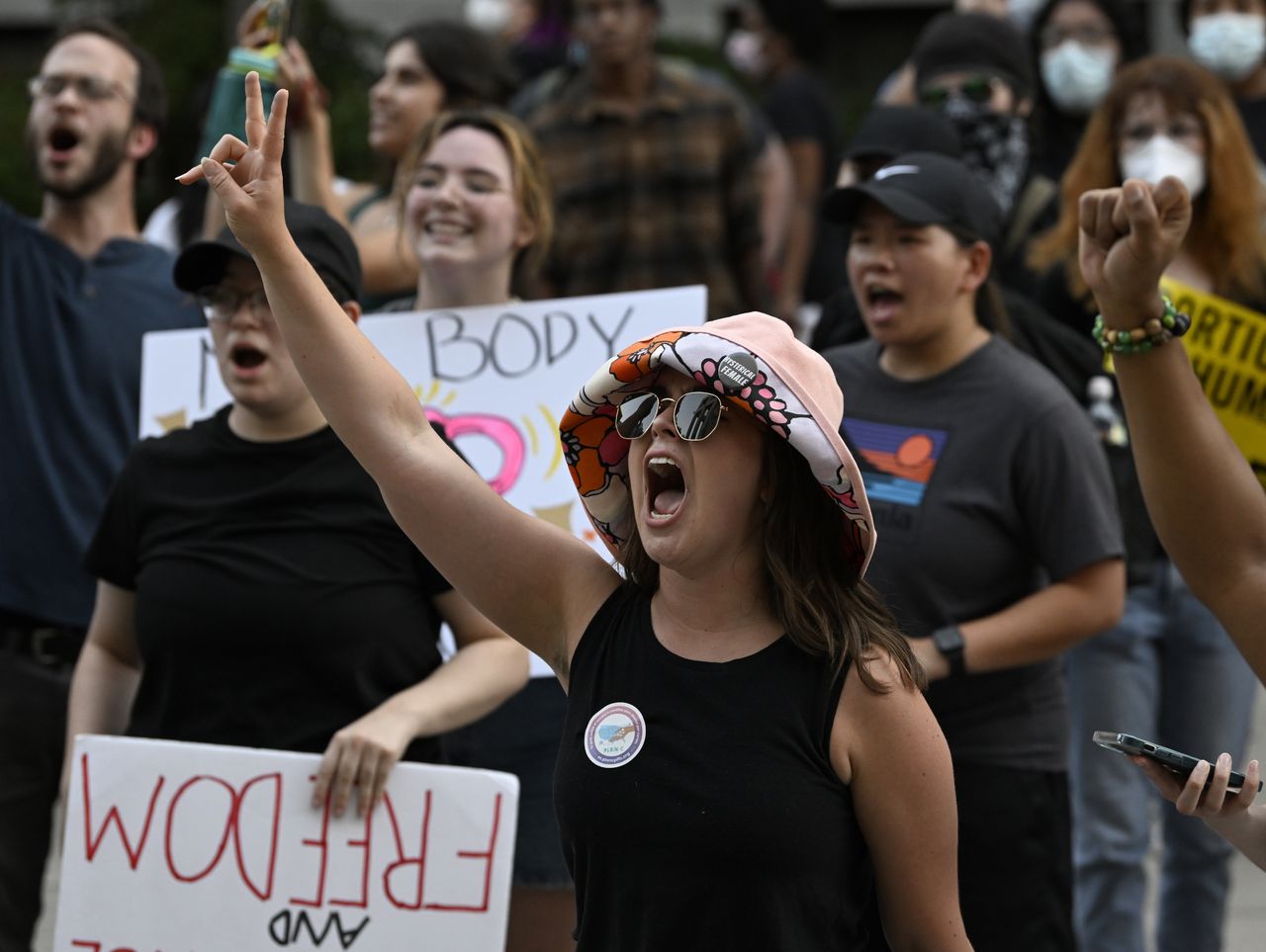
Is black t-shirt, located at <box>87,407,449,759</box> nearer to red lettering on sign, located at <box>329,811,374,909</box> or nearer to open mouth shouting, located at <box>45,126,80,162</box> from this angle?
red lettering on sign, located at <box>329,811,374,909</box>

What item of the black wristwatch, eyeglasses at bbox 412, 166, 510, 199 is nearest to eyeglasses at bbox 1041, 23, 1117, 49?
eyeglasses at bbox 412, 166, 510, 199

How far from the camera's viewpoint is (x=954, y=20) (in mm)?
6254

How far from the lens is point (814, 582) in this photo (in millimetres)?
2762

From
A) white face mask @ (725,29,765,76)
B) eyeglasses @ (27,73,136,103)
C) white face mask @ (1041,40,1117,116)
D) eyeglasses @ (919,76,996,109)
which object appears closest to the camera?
eyeglasses @ (27,73,136,103)

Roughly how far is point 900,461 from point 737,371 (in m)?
1.48

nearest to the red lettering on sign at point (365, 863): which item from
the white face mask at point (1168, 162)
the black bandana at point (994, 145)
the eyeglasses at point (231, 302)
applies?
the eyeglasses at point (231, 302)

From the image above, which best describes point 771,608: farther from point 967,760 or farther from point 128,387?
point 128,387

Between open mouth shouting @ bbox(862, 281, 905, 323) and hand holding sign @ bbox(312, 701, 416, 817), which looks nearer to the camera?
hand holding sign @ bbox(312, 701, 416, 817)

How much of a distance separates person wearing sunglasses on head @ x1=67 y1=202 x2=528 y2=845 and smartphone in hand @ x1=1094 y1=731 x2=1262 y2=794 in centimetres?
136

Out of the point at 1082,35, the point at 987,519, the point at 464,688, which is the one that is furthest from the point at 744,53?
the point at 464,688

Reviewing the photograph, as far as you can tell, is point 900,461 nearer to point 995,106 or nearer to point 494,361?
point 494,361

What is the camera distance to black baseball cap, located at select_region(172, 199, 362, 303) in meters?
3.64

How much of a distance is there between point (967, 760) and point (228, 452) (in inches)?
61.8

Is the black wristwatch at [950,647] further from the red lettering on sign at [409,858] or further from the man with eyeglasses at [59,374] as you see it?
the man with eyeglasses at [59,374]
